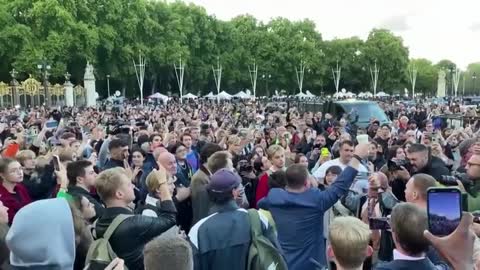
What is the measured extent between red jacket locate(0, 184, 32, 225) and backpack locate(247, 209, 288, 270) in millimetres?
2873

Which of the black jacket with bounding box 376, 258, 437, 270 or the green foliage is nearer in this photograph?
the black jacket with bounding box 376, 258, 437, 270

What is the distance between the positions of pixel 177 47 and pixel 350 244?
68.0m

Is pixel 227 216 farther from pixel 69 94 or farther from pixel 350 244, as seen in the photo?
pixel 69 94

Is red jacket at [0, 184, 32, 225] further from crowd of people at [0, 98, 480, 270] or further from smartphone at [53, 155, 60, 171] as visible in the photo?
smartphone at [53, 155, 60, 171]

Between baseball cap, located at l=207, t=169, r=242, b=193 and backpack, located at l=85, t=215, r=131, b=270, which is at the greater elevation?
baseball cap, located at l=207, t=169, r=242, b=193

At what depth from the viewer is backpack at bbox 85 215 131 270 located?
4041 millimetres

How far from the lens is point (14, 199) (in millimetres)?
6777

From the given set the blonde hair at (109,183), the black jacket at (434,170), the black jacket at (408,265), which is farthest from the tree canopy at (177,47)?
the black jacket at (408,265)

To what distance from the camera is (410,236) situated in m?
3.51

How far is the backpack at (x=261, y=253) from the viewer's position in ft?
15.3

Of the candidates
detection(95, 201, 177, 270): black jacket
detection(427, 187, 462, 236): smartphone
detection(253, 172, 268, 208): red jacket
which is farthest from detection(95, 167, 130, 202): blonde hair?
detection(253, 172, 268, 208): red jacket

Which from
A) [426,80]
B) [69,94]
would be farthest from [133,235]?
[426,80]

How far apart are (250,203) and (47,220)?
4.90m

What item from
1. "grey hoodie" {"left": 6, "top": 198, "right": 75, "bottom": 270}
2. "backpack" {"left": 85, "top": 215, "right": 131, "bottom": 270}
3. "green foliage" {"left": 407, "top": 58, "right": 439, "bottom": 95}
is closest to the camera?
"grey hoodie" {"left": 6, "top": 198, "right": 75, "bottom": 270}
